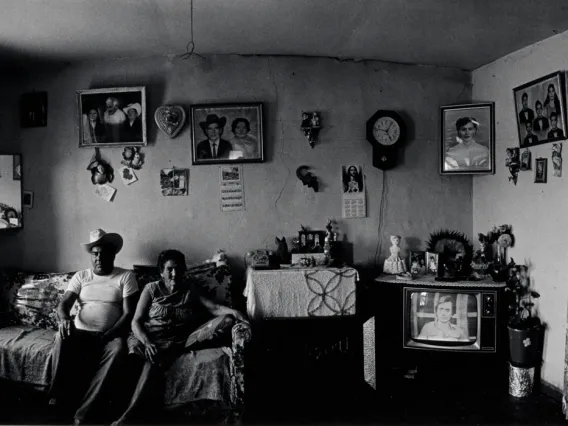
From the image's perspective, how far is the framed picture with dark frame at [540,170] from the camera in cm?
305

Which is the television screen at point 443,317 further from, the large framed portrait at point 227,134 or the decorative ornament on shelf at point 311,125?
the large framed portrait at point 227,134

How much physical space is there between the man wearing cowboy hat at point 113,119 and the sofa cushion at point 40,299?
43.8 inches

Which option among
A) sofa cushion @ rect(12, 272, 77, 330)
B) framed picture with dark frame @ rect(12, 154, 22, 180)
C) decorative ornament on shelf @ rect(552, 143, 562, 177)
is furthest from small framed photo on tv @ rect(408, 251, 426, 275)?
framed picture with dark frame @ rect(12, 154, 22, 180)

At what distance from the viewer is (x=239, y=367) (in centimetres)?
274

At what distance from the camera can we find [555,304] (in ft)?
9.84

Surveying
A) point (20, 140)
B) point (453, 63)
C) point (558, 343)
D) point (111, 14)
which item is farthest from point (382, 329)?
point (20, 140)

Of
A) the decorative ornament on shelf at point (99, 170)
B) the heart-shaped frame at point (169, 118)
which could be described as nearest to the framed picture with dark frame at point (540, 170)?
the heart-shaped frame at point (169, 118)

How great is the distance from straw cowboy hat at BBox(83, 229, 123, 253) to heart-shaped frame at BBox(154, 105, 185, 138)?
2.98ft

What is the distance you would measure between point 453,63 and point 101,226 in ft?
10.2

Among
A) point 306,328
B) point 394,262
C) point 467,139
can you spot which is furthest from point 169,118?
point 467,139

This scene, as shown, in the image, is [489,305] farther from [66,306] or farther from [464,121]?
[66,306]

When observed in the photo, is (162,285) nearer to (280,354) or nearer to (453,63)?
(280,354)

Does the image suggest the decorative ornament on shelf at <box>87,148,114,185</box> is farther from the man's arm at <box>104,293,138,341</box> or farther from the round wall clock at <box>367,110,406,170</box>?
the round wall clock at <box>367,110,406,170</box>

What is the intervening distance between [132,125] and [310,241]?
168 cm
